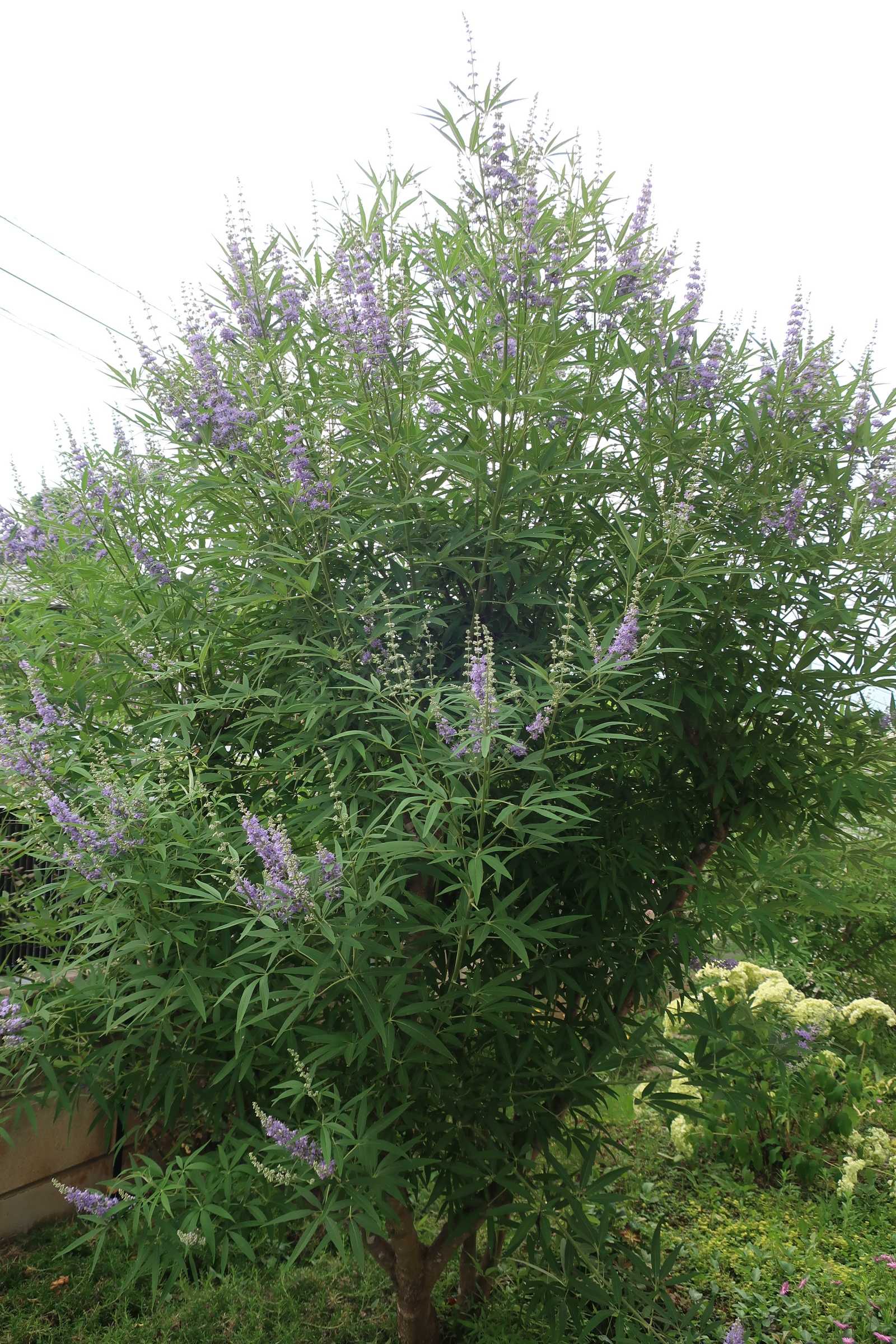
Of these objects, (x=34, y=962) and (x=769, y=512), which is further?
(x=769, y=512)

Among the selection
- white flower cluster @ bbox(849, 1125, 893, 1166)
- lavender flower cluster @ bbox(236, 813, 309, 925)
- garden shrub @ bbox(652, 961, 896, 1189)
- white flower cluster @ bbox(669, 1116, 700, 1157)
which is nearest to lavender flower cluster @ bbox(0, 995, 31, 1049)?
lavender flower cluster @ bbox(236, 813, 309, 925)

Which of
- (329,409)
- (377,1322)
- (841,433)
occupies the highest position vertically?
A: (329,409)

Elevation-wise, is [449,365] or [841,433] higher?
[449,365]

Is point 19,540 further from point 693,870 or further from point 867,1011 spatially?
point 867,1011

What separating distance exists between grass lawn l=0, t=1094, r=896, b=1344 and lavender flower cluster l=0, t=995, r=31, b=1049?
5.90ft

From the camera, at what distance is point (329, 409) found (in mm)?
2605

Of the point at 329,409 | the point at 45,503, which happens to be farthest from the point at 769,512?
the point at 45,503

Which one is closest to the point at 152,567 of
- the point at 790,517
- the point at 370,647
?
the point at 370,647

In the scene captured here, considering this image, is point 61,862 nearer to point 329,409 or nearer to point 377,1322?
point 329,409

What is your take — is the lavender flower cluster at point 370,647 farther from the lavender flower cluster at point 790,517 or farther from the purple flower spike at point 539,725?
the lavender flower cluster at point 790,517

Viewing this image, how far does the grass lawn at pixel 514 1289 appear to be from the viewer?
11.8 feet

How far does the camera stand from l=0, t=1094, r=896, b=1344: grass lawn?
3611 millimetres

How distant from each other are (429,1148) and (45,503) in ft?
7.47

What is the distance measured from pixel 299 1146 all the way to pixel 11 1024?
808 mm
